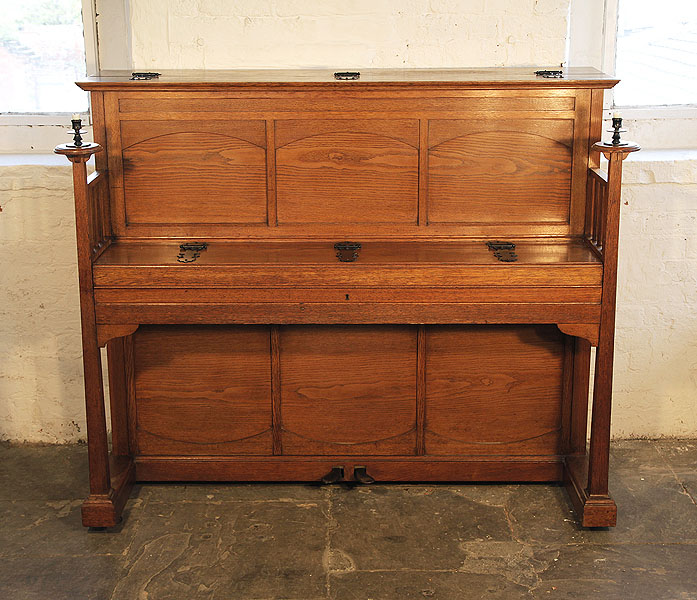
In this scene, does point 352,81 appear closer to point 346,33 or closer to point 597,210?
point 346,33

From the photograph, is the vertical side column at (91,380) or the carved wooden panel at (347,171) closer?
the vertical side column at (91,380)

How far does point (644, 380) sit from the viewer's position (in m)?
4.00

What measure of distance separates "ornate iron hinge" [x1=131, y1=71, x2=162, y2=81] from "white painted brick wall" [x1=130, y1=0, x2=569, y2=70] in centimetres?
30

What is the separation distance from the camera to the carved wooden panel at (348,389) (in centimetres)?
354

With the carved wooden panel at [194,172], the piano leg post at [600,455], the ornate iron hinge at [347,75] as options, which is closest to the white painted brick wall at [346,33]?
the ornate iron hinge at [347,75]

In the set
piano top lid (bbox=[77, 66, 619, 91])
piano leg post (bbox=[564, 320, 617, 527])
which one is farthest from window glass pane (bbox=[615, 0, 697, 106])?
piano leg post (bbox=[564, 320, 617, 527])

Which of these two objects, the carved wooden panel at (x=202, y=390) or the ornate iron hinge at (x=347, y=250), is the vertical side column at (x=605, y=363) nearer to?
the ornate iron hinge at (x=347, y=250)

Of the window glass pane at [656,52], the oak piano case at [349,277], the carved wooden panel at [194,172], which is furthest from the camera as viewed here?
the window glass pane at [656,52]

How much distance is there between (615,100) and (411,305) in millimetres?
1515

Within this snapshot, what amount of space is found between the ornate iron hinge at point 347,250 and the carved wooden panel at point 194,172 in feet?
1.02

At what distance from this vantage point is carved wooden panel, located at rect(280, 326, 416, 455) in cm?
354

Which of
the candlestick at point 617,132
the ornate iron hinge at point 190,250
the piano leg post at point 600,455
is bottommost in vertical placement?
the piano leg post at point 600,455

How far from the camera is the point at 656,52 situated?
4039 millimetres

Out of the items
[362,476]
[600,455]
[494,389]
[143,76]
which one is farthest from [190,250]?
[600,455]
